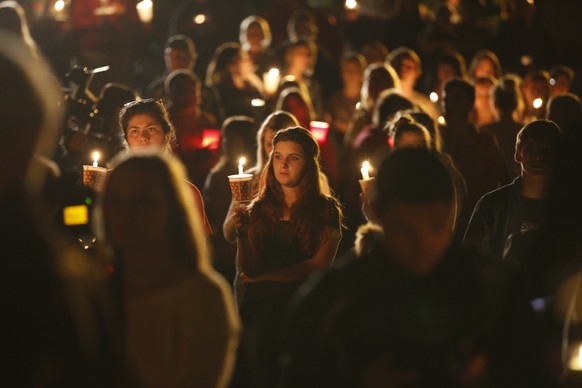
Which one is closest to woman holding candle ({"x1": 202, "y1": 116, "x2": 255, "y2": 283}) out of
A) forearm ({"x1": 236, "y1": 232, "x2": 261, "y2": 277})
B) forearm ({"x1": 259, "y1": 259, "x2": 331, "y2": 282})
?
forearm ({"x1": 236, "y1": 232, "x2": 261, "y2": 277})

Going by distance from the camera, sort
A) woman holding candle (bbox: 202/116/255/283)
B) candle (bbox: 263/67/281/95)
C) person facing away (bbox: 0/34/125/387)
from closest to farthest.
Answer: person facing away (bbox: 0/34/125/387) < woman holding candle (bbox: 202/116/255/283) < candle (bbox: 263/67/281/95)

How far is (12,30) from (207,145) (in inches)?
82.2

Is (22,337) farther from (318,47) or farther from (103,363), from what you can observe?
(318,47)

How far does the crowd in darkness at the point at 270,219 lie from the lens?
8.85 ft

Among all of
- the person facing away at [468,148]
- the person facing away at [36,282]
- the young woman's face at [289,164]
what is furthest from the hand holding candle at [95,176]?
the person facing away at [36,282]

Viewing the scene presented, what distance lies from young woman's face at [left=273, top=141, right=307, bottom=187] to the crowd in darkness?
0.01m

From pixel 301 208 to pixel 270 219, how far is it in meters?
0.22

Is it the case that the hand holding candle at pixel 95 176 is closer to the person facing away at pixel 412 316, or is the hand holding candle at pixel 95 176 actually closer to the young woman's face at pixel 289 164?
the young woman's face at pixel 289 164

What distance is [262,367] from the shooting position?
19.4 feet

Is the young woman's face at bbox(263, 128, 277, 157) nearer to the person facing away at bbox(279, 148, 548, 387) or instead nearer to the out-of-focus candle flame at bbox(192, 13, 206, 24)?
the person facing away at bbox(279, 148, 548, 387)

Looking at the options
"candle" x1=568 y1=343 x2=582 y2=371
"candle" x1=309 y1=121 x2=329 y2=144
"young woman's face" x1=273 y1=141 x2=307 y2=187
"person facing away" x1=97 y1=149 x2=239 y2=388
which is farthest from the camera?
"candle" x1=309 y1=121 x2=329 y2=144

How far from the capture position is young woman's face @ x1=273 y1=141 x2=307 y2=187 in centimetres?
671

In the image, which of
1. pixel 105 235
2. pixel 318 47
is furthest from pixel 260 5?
pixel 105 235

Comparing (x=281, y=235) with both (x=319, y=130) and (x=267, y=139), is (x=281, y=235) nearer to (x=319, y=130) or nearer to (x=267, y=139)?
(x=267, y=139)
